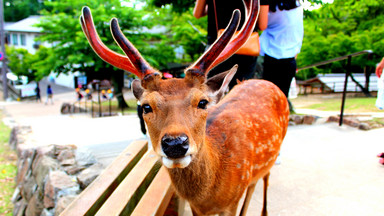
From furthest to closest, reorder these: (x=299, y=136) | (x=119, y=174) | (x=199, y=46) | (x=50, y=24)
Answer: (x=199, y=46)
(x=50, y=24)
(x=299, y=136)
(x=119, y=174)

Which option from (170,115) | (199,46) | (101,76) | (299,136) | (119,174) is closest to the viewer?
(170,115)

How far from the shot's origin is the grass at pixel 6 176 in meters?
5.32

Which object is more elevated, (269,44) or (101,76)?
(269,44)

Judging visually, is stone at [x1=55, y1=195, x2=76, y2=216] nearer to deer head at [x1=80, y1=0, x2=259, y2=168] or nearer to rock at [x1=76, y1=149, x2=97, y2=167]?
rock at [x1=76, y1=149, x2=97, y2=167]

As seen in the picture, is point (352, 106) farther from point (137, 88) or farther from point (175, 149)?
point (175, 149)

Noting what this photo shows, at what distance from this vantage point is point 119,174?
2.87 metres

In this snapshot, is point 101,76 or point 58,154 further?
point 101,76

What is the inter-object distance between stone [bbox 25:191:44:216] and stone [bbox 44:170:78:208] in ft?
1.26

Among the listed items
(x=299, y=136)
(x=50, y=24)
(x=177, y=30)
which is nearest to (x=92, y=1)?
(x=50, y=24)

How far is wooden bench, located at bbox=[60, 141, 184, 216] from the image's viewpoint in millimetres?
2229

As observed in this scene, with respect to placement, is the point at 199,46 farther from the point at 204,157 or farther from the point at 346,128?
the point at 204,157

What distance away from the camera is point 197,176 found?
80.5 inches

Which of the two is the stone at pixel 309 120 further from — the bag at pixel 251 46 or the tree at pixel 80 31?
the tree at pixel 80 31

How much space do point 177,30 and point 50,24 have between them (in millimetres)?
6847
